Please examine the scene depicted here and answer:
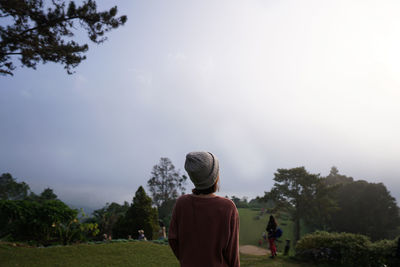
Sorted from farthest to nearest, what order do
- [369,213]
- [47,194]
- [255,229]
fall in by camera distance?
[47,194], [255,229], [369,213]

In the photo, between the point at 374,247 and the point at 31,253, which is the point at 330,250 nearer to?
the point at 374,247

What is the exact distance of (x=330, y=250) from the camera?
471 inches

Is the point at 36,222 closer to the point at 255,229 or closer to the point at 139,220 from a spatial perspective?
the point at 139,220

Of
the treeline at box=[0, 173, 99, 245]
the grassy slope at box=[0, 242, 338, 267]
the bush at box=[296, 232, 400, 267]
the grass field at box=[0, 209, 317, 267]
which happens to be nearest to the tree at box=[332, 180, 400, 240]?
Answer: the bush at box=[296, 232, 400, 267]

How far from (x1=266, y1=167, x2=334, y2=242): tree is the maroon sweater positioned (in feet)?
97.2

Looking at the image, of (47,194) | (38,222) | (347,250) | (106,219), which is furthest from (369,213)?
(47,194)

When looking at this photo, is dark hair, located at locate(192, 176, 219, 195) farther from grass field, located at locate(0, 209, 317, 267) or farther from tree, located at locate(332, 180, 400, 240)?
tree, located at locate(332, 180, 400, 240)

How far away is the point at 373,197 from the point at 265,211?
1420 cm

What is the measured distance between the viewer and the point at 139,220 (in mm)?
20938

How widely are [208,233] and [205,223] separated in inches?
3.3

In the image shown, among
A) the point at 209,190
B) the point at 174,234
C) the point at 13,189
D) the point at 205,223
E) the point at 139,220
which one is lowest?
the point at 139,220

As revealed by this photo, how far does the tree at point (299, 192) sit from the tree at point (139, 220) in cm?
1505

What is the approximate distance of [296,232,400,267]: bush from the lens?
10.5 meters

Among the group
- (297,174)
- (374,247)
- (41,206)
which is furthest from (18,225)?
(297,174)
